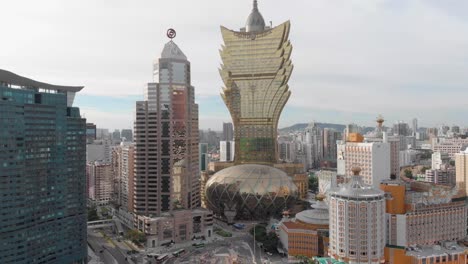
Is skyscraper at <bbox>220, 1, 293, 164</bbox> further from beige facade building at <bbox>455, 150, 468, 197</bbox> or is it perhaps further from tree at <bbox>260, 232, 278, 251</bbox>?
tree at <bbox>260, 232, 278, 251</bbox>

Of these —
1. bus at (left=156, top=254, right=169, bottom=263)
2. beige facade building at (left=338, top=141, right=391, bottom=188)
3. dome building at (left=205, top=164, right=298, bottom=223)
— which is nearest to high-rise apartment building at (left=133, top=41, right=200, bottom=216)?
bus at (left=156, top=254, right=169, bottom=263)

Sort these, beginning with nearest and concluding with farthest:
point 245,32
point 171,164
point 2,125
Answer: point 2,125 < point 171,164 < point 245,32

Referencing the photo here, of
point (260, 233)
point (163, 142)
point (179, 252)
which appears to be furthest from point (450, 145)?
point (179, 252)

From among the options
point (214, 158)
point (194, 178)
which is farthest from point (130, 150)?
point (214, 158)

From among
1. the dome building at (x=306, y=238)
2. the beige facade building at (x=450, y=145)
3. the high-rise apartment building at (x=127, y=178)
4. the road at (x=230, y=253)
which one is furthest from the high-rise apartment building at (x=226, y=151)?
the dome building at (x=306, y=238)

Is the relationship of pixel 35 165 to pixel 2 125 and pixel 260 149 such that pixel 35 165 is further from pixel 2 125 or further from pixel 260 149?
pixel 260 149
